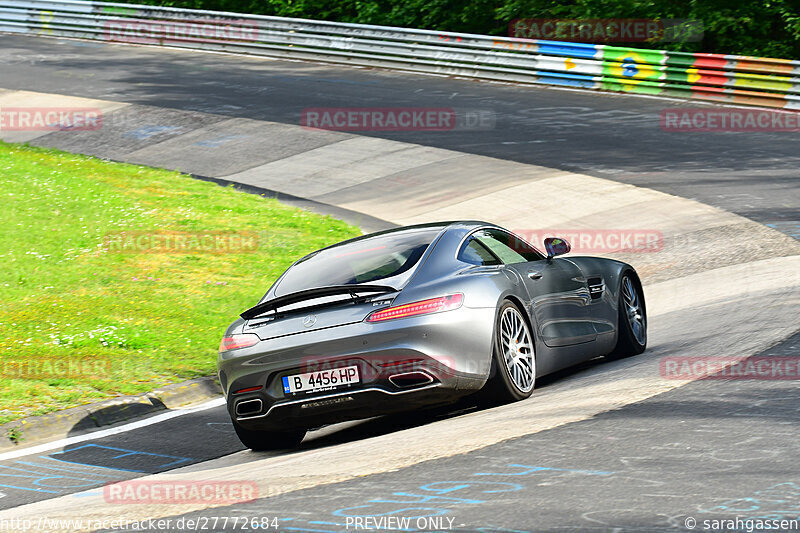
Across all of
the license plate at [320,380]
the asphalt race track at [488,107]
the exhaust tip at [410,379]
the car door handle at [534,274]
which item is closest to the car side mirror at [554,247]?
the car door handle at [534,274]

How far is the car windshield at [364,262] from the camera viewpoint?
723cm

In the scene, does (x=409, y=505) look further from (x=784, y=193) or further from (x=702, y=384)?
(x=784, y=193)

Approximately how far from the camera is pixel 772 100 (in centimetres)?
2372

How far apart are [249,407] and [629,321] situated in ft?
11.5

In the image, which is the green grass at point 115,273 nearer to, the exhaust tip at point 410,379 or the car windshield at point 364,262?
the car windshield at point 364,262

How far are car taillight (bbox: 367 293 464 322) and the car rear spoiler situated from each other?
6.8 inches

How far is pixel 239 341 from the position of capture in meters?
7.16

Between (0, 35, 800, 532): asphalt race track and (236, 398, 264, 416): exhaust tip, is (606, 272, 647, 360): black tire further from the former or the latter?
(236, 398, 264, 416): exhaust tip

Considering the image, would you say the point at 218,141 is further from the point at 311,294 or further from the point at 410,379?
the point at 410,379

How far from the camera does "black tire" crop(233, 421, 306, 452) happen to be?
733 centimetres

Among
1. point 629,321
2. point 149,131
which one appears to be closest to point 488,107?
point 149,131

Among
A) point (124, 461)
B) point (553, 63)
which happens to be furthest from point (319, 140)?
point (124, 461)

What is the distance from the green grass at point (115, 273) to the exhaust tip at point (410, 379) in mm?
3333

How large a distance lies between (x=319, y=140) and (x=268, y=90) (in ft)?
20.5
